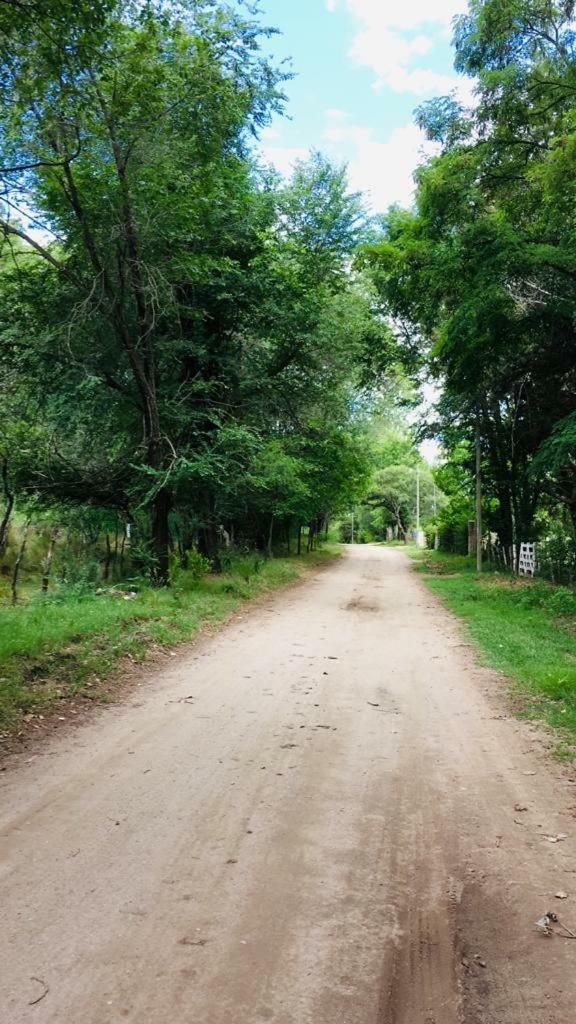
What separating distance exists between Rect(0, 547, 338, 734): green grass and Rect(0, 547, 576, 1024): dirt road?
77cm

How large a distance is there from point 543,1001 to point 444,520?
3071cm

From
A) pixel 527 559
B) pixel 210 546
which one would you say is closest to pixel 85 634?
pixel 210 546

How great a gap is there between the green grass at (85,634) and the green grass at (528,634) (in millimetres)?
4607

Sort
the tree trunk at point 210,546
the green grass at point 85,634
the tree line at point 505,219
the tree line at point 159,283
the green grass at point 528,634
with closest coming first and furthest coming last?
the green grass at point 85,634, the green grass at point 528,634, the tree line at point 159,283, the tree line at point 505,219, the tree trunk at point 210,546

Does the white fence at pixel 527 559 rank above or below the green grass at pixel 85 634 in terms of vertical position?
above

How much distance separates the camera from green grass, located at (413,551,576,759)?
6879 mm

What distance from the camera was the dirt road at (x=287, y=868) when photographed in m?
2.65

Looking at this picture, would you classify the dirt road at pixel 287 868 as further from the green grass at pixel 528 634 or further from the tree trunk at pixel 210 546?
the tree trunk at pixel 210 546

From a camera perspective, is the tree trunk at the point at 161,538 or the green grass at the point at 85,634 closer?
the green grass at the point at 85,634

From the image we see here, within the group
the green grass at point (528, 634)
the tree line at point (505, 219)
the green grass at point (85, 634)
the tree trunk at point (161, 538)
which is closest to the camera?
the green grass at point (85, 634)

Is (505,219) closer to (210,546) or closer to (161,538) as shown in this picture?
(161,538)

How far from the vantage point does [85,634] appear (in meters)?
→ 8.58

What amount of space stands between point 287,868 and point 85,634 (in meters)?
5.69

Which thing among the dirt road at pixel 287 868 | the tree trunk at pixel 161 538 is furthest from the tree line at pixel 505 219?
the dirt road at pixel 287 868
